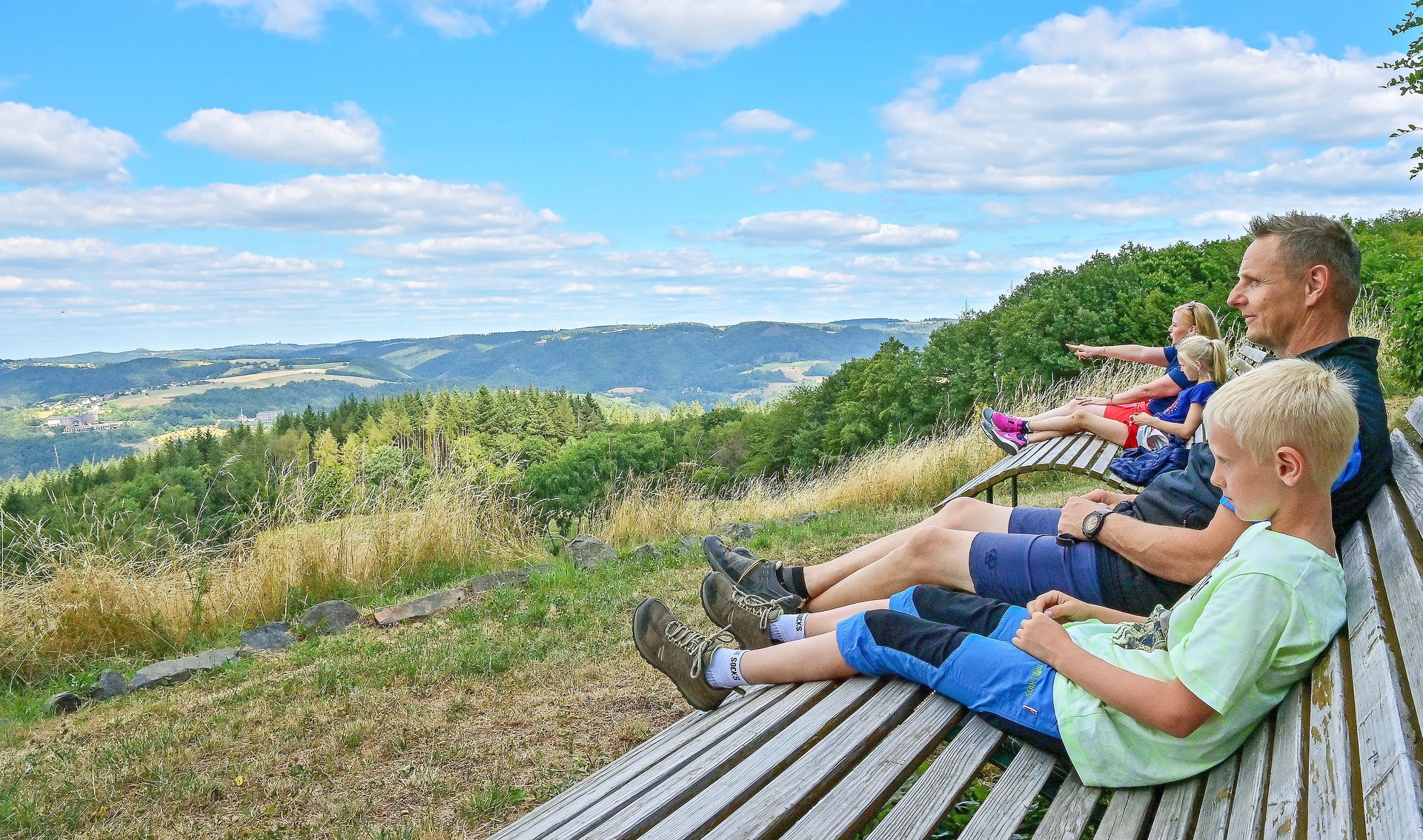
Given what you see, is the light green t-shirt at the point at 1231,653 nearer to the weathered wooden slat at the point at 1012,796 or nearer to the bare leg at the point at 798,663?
the weathered wooden slat at the point at 1012,796

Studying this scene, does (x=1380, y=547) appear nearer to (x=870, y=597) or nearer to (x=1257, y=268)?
(x=1257, y=268)

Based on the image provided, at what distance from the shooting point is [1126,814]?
1679 mm

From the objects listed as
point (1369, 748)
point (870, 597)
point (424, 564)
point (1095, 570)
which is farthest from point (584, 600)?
point (1369, 748)

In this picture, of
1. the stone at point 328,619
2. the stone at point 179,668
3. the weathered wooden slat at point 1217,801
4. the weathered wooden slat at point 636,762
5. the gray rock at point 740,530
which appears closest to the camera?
the weathered wooden slat at point 1217,801

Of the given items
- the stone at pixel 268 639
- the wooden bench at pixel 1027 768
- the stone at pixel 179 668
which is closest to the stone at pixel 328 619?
the stone at pixel 268 639

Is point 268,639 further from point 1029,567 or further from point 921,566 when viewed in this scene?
point 1029,567

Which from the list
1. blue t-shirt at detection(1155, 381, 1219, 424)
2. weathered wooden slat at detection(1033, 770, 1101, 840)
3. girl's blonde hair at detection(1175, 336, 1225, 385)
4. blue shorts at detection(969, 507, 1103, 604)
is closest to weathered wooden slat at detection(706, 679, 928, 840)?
weathered wooden slat at detection(1033, 770, 1101, 840)

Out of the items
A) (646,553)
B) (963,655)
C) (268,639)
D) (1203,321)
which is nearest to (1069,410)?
(1203,321)

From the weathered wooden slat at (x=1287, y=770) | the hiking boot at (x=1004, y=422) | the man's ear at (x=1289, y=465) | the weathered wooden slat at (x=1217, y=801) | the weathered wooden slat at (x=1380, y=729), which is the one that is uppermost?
the man's ear at (x=1289, y=465)

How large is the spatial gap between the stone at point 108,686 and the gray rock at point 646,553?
3215 millimetres

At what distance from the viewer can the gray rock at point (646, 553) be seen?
267 inches

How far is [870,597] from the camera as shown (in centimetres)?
309

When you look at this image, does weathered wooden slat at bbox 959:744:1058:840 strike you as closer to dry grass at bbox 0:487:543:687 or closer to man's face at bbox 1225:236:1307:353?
man's face at bbox 1225:236:1307:353

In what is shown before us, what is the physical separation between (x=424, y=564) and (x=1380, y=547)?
20.7ft
